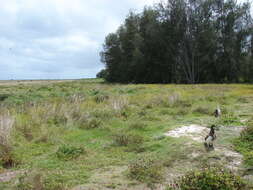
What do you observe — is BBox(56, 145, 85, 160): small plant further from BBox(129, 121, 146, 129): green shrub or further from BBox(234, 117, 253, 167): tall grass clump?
BBox(234, 117, 253, 167): tall grass clump

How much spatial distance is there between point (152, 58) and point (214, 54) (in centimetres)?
897

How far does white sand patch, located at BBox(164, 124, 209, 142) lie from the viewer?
201 inches

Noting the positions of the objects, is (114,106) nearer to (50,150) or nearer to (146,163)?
(50,150)

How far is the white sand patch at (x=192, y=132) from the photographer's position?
5.12 meters

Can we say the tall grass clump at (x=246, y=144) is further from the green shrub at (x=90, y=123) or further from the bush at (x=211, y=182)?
the green shrub at (x=90, y=123)

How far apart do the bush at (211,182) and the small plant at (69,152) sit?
7.30 feet

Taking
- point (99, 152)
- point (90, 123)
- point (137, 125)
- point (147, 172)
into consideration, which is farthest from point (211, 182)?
point (90, 123)

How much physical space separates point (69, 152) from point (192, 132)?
9.94 feet

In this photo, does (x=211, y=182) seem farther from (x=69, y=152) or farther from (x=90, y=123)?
(x=90, y=123)

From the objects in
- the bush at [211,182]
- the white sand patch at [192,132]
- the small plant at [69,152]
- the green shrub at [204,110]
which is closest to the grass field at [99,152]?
the small plant at [69,152]

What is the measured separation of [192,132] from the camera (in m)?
5.51

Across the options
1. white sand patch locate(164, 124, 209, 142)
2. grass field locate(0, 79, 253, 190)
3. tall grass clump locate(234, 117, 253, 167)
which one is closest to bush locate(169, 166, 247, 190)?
grass field locate(0, 79, 253, 190)

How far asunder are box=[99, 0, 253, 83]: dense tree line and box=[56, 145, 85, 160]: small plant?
26.9m

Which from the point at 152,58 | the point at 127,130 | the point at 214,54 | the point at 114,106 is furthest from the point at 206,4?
the point at 127,130
